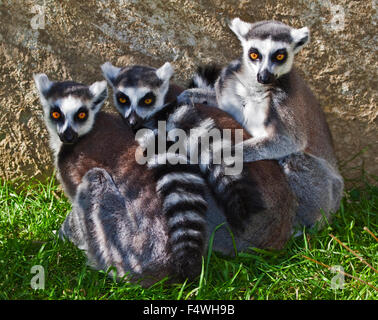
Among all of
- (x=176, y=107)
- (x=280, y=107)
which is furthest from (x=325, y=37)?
(x=176, y=107)

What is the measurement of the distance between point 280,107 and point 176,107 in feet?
2.37

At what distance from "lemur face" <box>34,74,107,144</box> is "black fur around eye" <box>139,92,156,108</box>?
0.28m

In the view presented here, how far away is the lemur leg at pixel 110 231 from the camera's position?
119 inches

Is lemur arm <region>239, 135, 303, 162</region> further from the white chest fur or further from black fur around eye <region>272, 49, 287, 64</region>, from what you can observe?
black fur around eye <region>272, 49, 287, 64</region>

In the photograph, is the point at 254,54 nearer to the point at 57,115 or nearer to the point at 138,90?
the point at 138,90

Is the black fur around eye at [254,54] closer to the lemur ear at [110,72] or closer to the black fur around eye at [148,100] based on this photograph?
the black fur around eye at [148,100]

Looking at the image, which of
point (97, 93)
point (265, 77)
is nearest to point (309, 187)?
point (265, 77)

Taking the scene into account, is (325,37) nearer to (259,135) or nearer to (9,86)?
(259,135)

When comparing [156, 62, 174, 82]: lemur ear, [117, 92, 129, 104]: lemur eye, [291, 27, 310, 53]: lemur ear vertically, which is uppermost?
[291, 27, 310, 53]: lemur ear

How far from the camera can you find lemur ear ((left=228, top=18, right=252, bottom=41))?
3703mm

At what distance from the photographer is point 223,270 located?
3137mm

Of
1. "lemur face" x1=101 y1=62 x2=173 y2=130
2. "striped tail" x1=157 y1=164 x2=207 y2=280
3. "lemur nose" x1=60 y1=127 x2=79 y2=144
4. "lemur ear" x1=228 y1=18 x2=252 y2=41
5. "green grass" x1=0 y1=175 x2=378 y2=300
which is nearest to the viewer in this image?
"striped tail" x1=157 y1=164 x2=207 y2=280

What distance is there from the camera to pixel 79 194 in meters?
3.19

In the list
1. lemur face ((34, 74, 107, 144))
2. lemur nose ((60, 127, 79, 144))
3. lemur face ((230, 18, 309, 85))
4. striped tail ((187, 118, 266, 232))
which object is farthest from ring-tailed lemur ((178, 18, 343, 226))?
lemur nose ((60, 127, 79, 144))
